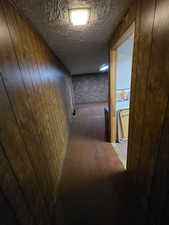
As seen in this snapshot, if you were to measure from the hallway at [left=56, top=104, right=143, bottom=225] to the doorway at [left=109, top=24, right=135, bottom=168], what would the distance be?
310 mm

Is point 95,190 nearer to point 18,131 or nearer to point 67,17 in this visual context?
point 18,131

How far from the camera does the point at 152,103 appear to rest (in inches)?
35.0

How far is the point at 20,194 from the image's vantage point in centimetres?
77

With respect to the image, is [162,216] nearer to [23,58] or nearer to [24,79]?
[24,79]

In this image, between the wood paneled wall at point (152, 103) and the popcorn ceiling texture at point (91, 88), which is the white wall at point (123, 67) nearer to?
the wood paneled wall at point (152, 103)

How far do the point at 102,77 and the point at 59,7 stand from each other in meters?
7.20

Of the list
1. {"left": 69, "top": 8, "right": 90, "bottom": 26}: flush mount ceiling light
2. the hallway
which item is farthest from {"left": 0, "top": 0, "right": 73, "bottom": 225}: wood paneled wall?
{"left": 69, "top": 8, "right": 90, "bottom": 26}: flush mount ceiling light

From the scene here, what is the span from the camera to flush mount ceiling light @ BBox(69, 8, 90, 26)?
1.13m

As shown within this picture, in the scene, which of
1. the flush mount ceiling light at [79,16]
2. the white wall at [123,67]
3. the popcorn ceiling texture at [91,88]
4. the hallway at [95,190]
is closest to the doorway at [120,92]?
the white wall at [123,67]

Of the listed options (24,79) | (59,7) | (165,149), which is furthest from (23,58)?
(165,149)

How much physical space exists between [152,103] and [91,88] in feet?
24.2

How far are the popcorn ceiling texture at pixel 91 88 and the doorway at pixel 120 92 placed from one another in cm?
565

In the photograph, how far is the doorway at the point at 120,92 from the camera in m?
2.17

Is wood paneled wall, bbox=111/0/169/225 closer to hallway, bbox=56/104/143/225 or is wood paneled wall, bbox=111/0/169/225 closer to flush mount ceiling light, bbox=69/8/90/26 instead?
hallway, bbox=56/104/143/225
